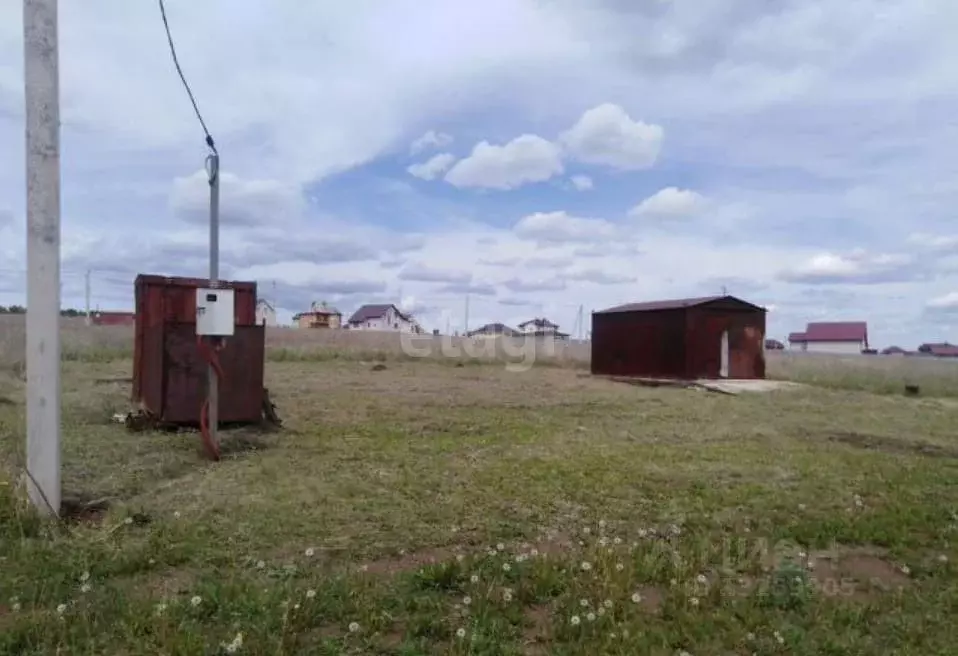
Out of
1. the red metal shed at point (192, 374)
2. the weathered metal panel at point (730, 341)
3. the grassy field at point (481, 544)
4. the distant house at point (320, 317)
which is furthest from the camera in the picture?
the distant house at point (320, 317)

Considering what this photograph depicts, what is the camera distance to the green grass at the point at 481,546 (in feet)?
8.82

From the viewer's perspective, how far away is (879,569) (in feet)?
12.1

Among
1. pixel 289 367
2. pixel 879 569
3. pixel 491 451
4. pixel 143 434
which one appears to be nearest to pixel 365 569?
pixel 879 569

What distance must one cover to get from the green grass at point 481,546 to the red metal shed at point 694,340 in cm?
935

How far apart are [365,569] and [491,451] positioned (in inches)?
131

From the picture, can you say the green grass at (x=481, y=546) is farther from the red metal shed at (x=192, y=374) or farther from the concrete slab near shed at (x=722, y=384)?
the concrete slab near shed at (x=722, y=384)

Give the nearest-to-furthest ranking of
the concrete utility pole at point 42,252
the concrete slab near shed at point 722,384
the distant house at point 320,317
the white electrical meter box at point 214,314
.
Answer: the concrete utility pole at point 42,252, the white electrical meter box at point 214,314, the concrete slab near shed at point 722,384, the distant house at point 320,317

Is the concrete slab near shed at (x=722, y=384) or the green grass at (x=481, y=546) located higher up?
the concrete slab near shed at (x=722, y=384)

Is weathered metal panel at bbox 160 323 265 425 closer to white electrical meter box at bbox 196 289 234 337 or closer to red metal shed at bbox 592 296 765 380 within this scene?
white electrical meter box at bbox 196 289 234 337

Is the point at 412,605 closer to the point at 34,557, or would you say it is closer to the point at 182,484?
the point at 34,557

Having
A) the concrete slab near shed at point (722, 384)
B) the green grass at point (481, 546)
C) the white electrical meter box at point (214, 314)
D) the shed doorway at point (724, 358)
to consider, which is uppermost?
the white electrical meter box at point (214, 314)

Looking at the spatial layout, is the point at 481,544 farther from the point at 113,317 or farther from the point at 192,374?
the point at 113,317

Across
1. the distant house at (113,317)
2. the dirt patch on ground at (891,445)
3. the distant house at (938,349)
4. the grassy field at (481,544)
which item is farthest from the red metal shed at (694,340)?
the distant house at (938,349)

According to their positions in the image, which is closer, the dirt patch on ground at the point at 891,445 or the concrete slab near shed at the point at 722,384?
the dirt patch on ground at the point at 891,445
